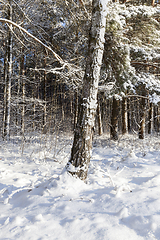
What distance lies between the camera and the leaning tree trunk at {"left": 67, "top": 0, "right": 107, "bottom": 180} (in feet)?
10.1

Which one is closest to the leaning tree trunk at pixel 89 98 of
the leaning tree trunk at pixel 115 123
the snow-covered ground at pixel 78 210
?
the snow-covered ground at pixel 78 210

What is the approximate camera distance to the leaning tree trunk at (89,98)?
3.08m

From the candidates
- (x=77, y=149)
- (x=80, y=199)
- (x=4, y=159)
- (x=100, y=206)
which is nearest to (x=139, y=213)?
(x=100, y=206)

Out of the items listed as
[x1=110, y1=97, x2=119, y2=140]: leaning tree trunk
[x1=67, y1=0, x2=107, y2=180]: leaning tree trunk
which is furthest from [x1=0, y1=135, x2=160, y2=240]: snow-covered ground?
[x1=110, y1=97, x2=119, y2=140]: leaning tree trunk

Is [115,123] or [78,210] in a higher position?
[115,123]

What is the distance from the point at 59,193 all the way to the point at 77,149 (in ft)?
2.87

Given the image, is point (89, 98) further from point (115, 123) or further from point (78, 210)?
point (115, 123)

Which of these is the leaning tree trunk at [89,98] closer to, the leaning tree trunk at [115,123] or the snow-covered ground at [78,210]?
the snow-covered ground at [78,210]

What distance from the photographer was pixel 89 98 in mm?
3102

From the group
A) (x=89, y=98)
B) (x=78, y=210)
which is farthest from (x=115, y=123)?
(x=78, y=210)

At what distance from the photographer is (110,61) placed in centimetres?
689

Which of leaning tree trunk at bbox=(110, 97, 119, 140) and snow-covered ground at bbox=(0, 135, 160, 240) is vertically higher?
leaning tree trunk at bbox=(110, 97, 119, 140)

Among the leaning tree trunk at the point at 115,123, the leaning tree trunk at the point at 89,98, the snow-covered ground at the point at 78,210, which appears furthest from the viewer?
the leaning tree trunk at the point at 115,123

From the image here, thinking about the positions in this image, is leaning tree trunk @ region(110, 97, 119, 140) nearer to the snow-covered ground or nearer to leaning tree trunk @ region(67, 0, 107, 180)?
the snow-covered ground
